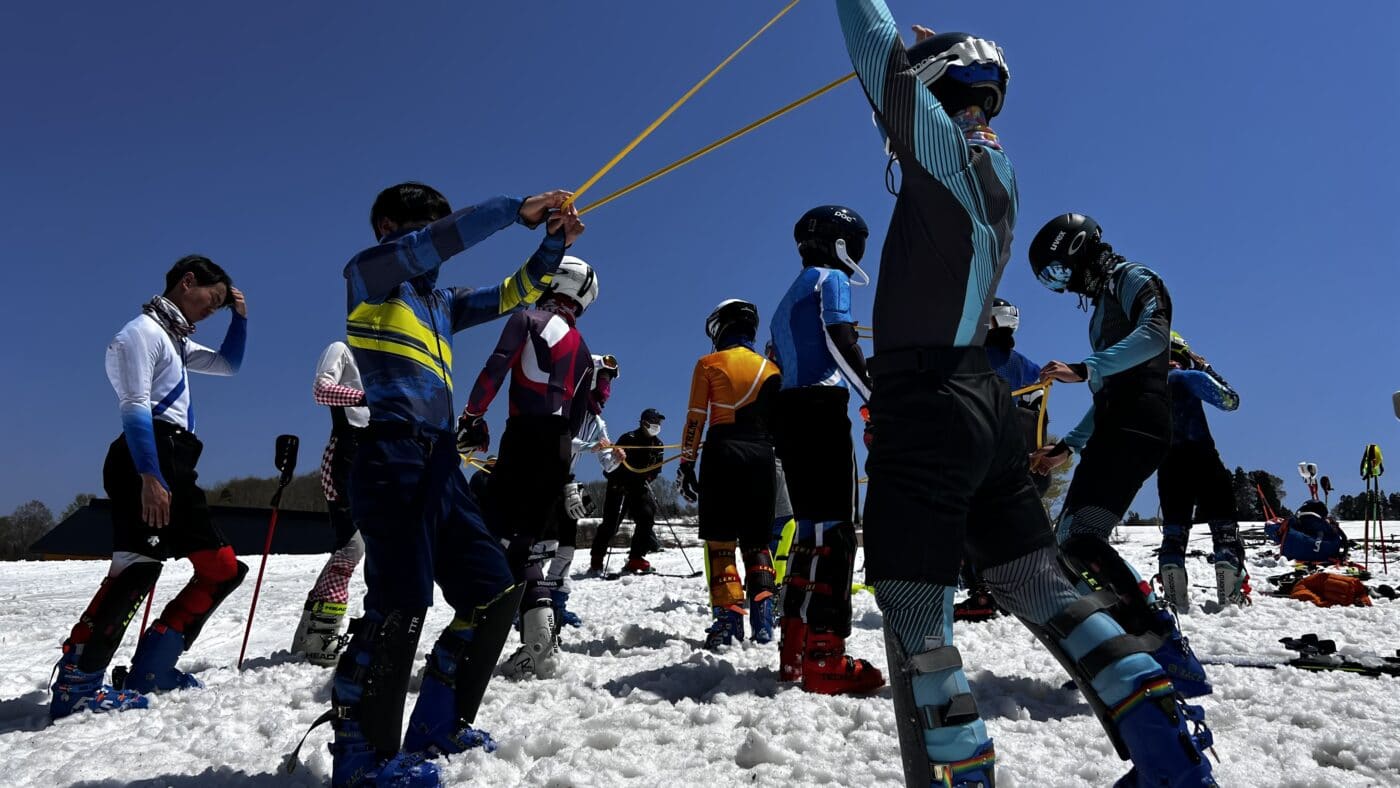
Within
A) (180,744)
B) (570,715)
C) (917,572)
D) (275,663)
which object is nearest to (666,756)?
(570,715)

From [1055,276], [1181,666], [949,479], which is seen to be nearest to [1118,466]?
[1181,666]

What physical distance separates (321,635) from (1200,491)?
6.69 metres

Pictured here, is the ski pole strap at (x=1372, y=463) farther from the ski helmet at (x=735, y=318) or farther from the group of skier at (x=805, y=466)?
the ski helmet at (x=735, y=318)

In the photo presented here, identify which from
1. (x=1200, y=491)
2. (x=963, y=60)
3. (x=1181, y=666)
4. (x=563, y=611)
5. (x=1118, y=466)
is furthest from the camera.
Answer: (x=1200, y=491)

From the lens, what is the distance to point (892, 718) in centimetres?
298

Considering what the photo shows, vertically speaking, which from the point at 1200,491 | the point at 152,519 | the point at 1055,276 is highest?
the point at 1055,276

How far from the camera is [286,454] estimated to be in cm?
496

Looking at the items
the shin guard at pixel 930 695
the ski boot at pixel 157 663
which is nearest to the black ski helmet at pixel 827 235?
the shin guard at pixel 930 695

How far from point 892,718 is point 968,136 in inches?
82.8

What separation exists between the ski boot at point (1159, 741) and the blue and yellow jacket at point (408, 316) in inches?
88.3

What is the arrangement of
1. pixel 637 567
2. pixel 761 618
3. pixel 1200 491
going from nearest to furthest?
Answer: pixel 761 618 < pixel 1200 491 < pixel 637 567

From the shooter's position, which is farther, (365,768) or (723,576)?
(723,576)

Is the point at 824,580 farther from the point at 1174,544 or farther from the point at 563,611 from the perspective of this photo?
the point at 1174,544

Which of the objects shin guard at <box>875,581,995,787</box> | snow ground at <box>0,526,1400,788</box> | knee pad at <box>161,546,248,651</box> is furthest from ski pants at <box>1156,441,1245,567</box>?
knee pad at <box>161,546,248,651</box>
